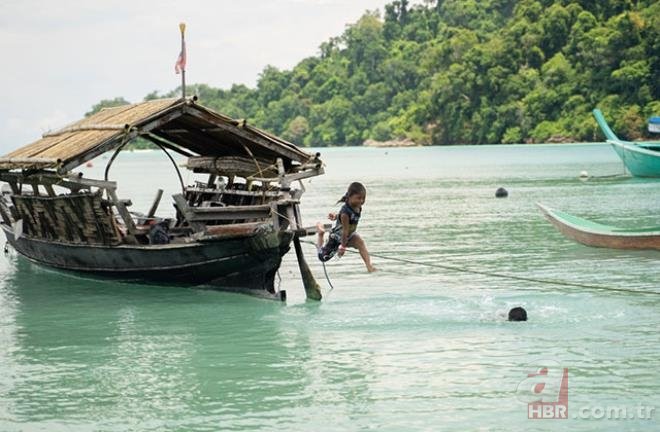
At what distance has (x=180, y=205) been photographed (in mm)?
15391

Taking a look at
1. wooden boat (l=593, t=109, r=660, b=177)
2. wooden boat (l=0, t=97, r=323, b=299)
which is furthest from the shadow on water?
wooden boat (l=593, t=109, r=660, b=177)

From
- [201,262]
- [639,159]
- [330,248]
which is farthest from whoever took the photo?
[639,159]

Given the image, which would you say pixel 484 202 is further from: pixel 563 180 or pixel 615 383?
pixel 615 383

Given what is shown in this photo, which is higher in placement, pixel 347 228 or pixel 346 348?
pixel 347 228

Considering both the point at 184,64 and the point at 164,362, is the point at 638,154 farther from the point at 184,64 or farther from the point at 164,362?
the point at 164,362

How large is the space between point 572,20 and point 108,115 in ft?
294

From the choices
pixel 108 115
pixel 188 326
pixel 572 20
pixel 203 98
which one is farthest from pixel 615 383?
pixel 203 98

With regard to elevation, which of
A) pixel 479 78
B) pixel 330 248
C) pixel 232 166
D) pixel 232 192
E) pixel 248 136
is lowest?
pixel 330 248

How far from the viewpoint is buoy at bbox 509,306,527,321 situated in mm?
13344

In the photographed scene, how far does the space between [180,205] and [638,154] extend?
29.4 metres

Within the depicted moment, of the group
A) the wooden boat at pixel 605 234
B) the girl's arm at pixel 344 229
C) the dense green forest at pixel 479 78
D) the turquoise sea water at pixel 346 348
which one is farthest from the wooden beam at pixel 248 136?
the dense green forest at pixel 479 78

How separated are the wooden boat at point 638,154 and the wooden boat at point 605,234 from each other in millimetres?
19867

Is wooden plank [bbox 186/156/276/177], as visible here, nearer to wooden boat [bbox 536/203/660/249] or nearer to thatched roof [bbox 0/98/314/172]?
thatched roof [bbox 0/98/314/172]

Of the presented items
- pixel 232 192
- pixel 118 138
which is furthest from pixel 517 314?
pixel 118 138
